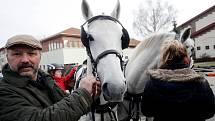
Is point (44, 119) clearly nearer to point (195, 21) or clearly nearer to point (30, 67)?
point (30, 67)


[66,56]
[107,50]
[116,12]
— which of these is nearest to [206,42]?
[66,56]

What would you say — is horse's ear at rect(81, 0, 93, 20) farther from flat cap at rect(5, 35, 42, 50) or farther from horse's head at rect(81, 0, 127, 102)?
flat cap at rect(5, 35, 42, 50)

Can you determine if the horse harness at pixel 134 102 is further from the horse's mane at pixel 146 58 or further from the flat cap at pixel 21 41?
the flat cap at pixel 21 41

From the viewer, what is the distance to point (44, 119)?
4.93 ft

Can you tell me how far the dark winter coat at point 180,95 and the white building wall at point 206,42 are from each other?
115 ft

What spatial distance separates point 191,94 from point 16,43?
1.85 meters

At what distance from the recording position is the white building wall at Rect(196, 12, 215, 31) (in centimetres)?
4297

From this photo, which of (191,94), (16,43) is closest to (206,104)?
(191,94)

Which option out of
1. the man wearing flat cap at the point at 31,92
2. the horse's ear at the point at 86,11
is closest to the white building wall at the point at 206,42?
the horse's ear at the point at 86,11

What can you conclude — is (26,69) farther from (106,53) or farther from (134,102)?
(134,102)

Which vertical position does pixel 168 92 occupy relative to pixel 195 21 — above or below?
below

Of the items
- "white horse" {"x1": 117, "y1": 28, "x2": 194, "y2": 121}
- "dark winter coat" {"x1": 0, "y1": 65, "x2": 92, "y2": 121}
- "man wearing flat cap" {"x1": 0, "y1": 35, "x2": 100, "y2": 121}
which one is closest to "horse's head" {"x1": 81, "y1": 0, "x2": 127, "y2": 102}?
"man wearing flat cap" {"x1": 0, "y1": 35, "x2": 100, "y2": 121}

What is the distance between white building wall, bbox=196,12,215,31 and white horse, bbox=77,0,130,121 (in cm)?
4422

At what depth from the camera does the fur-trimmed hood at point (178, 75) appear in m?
2.65
